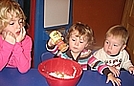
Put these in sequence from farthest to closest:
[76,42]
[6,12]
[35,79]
A: [76,42] → [6,12] → [35,79]

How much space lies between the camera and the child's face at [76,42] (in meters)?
1.27

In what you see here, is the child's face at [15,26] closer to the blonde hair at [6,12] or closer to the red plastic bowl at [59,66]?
the blonde hair at [6,12]

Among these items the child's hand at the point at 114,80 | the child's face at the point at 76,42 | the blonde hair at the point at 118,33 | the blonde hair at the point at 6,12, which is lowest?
the child's hand at the point at 114,80

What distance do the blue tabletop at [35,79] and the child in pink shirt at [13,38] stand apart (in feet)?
0.10

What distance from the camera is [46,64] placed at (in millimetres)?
955

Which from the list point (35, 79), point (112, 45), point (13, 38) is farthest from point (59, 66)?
point (112, 45)

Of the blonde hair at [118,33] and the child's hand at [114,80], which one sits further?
the blonde hair at [118,33]

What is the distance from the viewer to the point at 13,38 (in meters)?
0.99

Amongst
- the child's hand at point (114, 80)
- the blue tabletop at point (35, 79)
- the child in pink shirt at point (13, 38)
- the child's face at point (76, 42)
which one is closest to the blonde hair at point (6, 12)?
the child in pink shirt at point (13, 38)

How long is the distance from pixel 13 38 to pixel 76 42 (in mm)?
389

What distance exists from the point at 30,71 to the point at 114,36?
55cm

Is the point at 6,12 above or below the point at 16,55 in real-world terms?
above

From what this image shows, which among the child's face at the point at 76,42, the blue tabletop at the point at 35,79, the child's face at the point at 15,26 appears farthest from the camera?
the child's face at the point at 76,42

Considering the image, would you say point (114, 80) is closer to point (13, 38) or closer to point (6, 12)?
point (13, 38)
